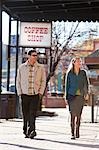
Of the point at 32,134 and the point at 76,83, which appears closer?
the point at 32,134

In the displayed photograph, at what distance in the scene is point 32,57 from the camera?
11570mm

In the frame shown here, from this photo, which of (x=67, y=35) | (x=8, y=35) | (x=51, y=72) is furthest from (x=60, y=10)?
(x=67, y=35)

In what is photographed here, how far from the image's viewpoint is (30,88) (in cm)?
1150

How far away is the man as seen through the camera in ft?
37.7

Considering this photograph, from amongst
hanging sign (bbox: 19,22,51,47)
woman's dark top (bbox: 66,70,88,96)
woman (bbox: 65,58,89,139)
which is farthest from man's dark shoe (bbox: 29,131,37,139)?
hanging sign (bbox: 19,22,51,47)

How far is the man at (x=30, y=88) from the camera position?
11.5 metres

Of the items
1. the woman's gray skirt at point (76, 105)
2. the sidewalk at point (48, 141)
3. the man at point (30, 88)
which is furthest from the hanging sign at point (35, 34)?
the woman's gray skirt at point (76, 105)

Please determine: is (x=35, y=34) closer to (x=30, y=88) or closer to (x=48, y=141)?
(x=30, y=88)

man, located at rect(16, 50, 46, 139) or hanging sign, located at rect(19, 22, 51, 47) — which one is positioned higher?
hanging sign, located at rect(19, 22, 51, 47)

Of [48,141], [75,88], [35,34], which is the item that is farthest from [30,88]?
[35,34]

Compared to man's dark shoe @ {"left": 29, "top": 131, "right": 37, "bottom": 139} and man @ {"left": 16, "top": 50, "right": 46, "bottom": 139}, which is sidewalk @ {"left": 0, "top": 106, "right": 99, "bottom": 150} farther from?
man @ {"left": 16, "top": 50, "right": 46, "bottom": 139}

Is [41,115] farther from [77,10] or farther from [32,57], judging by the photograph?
[32,57]

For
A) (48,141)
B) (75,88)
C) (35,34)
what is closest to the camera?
(48,141)

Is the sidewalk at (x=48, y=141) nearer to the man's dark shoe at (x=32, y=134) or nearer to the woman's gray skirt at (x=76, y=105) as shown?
the man's dark shoe at (x=32, y=134)
